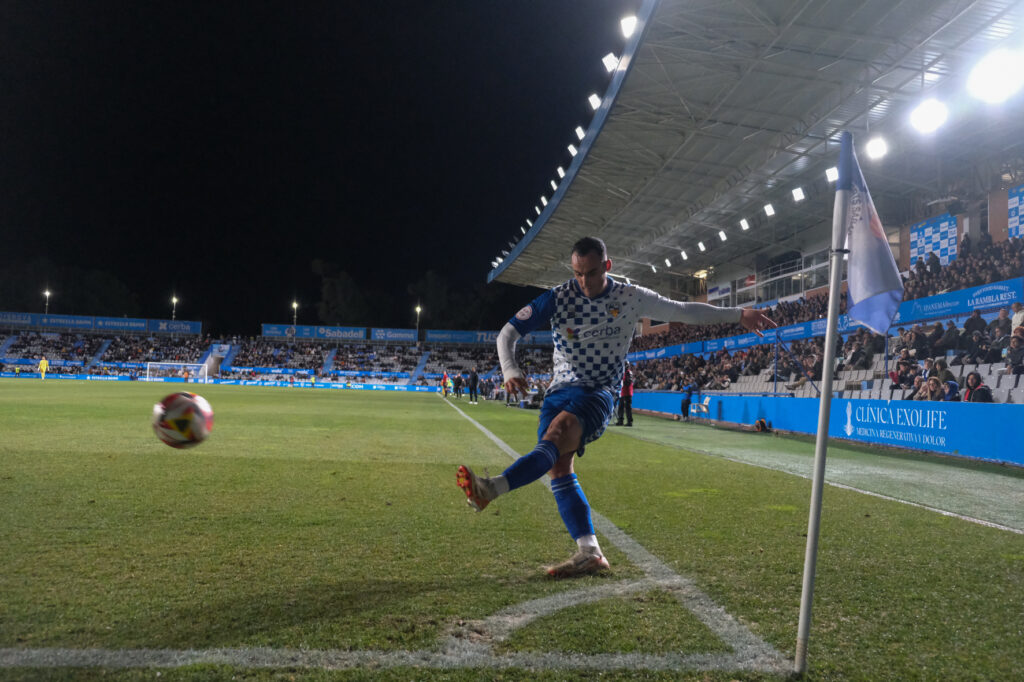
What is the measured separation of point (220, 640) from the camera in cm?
252

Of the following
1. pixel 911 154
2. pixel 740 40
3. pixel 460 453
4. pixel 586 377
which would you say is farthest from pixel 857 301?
pixel 911 154

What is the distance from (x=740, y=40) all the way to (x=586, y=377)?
16368 mm

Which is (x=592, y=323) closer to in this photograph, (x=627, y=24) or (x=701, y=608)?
(x=701, y=608)

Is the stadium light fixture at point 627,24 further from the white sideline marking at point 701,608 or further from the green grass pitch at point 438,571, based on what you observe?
the white sideline marking at point 701,608

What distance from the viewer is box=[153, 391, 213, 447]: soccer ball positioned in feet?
17.6

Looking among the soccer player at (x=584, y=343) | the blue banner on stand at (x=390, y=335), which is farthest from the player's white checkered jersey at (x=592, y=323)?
the blue banner on stand at (x=390, y=335)

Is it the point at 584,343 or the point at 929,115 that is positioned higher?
the point at 929,115

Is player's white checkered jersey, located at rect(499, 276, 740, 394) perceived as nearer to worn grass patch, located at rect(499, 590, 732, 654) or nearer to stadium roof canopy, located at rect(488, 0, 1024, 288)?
worn grass patch, located at rect(499, 590, 732, 654)

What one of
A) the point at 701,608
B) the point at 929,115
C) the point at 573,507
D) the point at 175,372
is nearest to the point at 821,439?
the point at 701,608

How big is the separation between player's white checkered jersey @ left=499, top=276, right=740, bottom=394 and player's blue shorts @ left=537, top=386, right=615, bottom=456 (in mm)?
62

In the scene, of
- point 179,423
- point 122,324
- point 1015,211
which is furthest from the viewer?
point 122,324

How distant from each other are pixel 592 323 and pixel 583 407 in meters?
0.53

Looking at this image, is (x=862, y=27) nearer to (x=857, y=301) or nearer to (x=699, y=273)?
(x=857, y=301)

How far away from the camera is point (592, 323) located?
12.8ft
